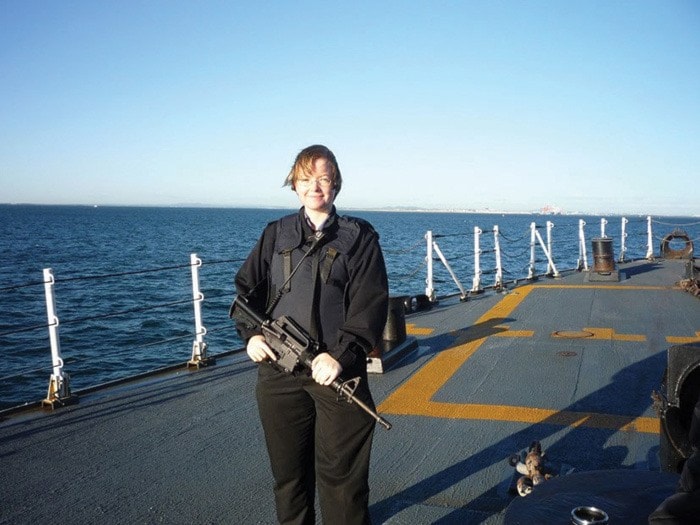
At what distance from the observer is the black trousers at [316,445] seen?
2617mm

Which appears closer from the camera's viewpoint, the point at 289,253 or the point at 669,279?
the point at 289,253

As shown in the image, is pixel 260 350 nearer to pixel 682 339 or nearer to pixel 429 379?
pixel 429 379

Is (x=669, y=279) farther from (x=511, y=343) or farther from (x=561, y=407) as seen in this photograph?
(x=561, y=407)

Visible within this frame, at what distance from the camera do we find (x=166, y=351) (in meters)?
15.3

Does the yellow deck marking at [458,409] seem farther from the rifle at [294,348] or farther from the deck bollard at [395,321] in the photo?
the rifle at [294,348]

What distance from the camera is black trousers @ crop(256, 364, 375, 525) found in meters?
2.62

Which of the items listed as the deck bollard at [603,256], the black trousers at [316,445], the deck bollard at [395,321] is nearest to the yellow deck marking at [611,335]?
the deck bollard at [395,321]

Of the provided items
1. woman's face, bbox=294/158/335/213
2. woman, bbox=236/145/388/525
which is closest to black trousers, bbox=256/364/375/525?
woman, bbox=236/145/388/525

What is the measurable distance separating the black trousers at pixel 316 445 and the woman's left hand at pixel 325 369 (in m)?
0.15

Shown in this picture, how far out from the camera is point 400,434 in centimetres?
441

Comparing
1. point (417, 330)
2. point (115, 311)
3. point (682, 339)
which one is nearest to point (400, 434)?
point (417, 330)

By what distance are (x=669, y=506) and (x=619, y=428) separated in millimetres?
3069

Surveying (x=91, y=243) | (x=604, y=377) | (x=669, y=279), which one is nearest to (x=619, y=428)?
(x=604, y=377)

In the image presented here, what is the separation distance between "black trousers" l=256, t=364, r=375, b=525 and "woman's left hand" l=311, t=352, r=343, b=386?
0.49 ft
